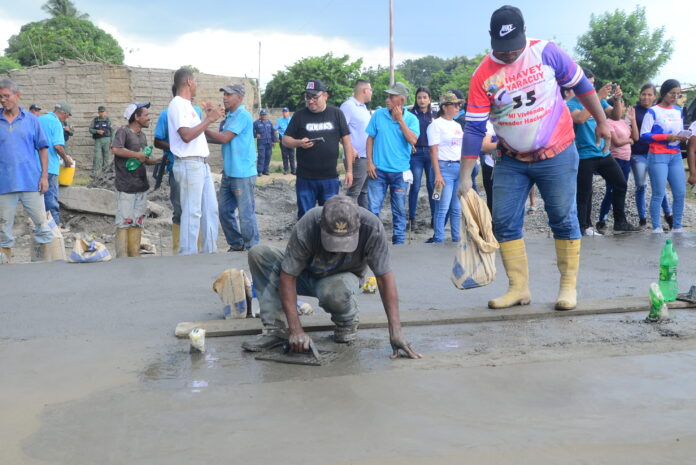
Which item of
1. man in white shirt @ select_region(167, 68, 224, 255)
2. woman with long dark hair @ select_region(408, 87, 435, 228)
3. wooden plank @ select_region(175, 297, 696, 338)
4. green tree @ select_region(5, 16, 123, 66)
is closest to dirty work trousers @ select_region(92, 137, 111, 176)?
woman with long dark hair @ select_region(408, 87, 435, 228)

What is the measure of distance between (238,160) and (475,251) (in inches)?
150

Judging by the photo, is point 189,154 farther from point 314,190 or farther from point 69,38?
point 69,38

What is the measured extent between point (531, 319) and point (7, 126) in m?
5.81

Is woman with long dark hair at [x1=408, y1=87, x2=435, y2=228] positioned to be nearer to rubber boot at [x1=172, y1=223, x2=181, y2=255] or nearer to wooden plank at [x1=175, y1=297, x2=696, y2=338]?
rubber boot at [x1=172, y1=223, x2=181, y2=255]

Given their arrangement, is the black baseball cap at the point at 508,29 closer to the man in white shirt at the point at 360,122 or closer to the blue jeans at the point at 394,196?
the blue jeans at the point at 394,196

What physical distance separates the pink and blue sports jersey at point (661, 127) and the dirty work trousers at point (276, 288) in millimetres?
6165

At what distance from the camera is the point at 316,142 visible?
26.1ft

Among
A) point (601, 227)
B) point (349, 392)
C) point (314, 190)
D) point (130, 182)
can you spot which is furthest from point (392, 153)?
point (349, 392)

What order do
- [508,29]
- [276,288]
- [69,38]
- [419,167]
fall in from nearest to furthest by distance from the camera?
[276,288] < [508,29] < [419,167] < [69,38]

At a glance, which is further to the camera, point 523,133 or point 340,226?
point 523,133

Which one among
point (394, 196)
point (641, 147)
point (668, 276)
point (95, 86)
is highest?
point (95, 86)

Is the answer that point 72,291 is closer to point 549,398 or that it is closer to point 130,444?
point 130,444

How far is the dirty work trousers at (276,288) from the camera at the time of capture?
4383mm

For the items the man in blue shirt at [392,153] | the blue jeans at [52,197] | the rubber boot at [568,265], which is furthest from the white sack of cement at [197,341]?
the blue jeans at [52,197]
